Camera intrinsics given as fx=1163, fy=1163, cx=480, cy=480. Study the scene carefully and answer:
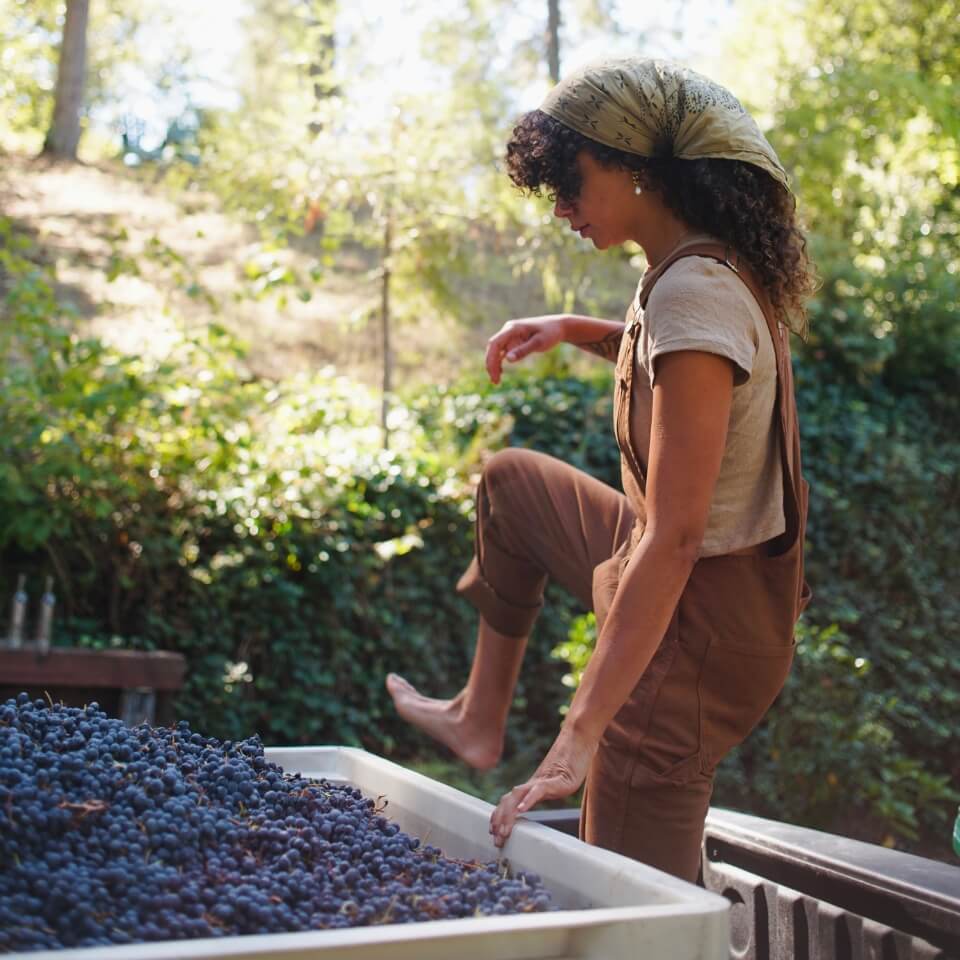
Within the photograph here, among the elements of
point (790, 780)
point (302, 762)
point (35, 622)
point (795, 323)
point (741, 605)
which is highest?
point (795, 323)

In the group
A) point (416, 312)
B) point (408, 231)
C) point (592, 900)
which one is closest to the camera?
point (592, 900)

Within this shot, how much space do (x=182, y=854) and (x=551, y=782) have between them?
19.2 inches

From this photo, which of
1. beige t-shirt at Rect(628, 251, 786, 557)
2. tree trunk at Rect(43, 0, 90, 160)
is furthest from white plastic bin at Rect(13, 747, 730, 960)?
tree trunk at Rect(43, 0, 90, 160)

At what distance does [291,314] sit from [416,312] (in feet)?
16.9

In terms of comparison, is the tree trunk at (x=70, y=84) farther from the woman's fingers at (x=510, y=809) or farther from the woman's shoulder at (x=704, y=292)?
the woman's fingers at (x=510, y=809)

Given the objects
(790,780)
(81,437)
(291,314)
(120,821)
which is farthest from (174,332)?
(291,314)

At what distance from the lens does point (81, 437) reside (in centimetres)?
466

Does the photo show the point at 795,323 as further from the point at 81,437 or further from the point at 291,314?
the point at 291,314

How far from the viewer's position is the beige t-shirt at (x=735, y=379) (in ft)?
5.38

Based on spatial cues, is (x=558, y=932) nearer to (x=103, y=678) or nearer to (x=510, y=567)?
(x=510, y=567)

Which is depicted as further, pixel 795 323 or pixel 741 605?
pixel 795 323

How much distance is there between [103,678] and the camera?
430 centimetres

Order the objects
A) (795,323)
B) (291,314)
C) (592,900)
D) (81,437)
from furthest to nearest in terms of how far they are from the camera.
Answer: (291,314)
(81,437)
(795,323)
(592,900)

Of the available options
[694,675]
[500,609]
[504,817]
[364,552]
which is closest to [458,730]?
[500,609]
